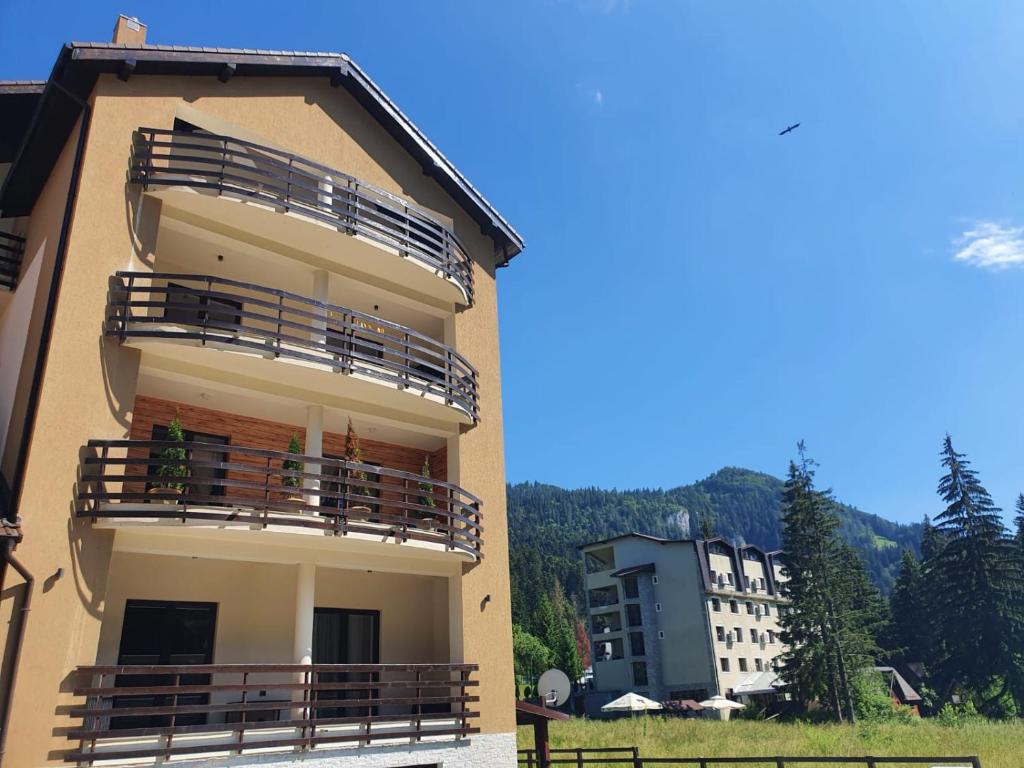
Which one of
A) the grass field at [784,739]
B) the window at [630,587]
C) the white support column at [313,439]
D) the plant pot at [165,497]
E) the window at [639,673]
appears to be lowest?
the grass field at [784,739]

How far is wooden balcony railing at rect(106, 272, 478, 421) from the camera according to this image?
12.1 m

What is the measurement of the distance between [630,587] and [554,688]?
51.0 meters

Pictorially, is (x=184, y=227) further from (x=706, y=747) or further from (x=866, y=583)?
(x=866, y=583)

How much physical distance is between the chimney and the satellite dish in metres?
16.4

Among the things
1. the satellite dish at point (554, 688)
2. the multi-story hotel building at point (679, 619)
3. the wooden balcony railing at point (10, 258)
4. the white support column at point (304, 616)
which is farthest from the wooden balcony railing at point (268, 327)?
the multi-story hotel building at point (679, 619)

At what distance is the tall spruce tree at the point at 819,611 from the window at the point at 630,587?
43.6 ft

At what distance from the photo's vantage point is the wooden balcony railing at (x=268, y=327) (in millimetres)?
12086

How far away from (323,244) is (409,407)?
3953mm

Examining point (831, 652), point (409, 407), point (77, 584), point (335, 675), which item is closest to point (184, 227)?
point (409, 407)

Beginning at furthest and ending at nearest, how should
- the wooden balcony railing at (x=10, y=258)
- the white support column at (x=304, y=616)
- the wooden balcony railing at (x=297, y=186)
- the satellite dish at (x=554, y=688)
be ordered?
the satellite dish at (x=554, y=688) → the wooden balcony railing at (x=10, y=258) → the wooden balcony railing at (x=297, y=186) → the white support column at (x=304, y=616)

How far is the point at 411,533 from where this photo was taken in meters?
13.9

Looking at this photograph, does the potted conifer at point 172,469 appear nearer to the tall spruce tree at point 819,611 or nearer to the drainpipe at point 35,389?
the drainpipe at point 35,389

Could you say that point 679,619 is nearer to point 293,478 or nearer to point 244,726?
point 293,478

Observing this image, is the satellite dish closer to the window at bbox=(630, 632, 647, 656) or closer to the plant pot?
the plant pot
